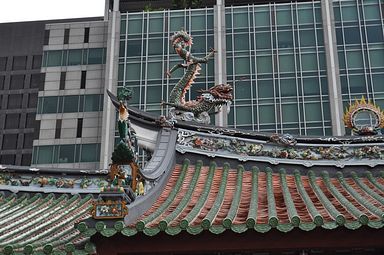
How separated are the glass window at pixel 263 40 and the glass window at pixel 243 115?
614 cm

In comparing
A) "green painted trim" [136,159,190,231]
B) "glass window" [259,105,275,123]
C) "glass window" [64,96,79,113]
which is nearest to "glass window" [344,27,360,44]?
"glass window" [259,105,275,123]

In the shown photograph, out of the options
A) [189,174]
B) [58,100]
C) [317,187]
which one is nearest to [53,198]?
[189,174]

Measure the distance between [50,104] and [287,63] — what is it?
22.1 meters

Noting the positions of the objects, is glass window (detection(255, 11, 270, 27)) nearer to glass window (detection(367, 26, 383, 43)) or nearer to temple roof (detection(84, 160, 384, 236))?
glass window (detection(367, 26, 383, 43))

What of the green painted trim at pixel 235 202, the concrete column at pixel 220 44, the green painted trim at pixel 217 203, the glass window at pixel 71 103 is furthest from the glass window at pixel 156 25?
the green painted trim at pixel 235 202

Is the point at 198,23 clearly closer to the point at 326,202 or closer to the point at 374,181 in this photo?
the point at 374,181

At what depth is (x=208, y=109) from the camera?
1380cm

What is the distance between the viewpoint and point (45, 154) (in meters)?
53.0

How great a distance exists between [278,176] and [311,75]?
3888 centimetres

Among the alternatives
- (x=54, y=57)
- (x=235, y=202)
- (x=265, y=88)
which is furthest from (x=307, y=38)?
(x=235, y=202)

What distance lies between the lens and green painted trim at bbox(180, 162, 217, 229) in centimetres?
Answer: 834

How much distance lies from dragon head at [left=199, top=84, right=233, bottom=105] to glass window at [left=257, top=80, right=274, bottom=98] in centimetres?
3644

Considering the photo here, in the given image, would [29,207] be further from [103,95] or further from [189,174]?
[103,95]

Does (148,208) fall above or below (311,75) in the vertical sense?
below
